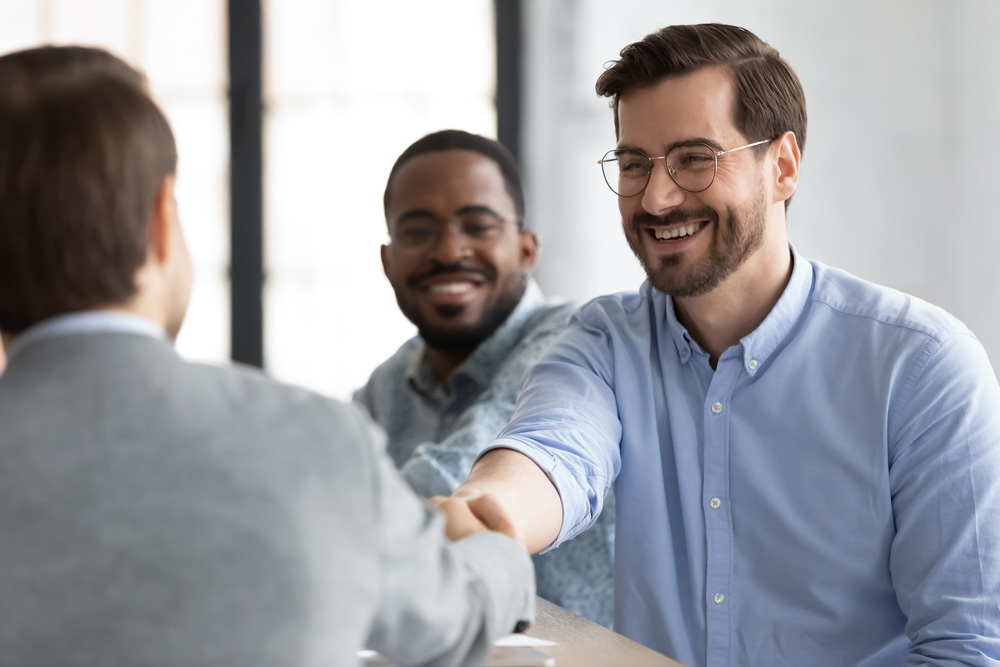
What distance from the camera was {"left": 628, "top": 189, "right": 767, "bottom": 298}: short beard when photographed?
1630mm

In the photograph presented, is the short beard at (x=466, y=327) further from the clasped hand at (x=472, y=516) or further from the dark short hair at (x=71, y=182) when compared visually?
the dark short hair at (x=71, y=182)

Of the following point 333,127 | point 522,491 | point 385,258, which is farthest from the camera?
point 333,127

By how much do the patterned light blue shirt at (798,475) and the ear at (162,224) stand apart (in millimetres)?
757

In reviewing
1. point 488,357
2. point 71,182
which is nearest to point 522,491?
point 71,182

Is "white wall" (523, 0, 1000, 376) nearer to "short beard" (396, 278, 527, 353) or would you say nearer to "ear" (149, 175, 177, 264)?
"short beard" (396, 278, 527, 353)

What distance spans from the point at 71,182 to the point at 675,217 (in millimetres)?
1149

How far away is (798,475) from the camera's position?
1508 mm

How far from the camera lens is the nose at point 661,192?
164 centimetres

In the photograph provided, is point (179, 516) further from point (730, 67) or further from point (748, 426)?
point (730, 67)

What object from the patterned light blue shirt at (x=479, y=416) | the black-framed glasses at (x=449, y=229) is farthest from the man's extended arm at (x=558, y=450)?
the black-framed glasses at (x=449, y=229)

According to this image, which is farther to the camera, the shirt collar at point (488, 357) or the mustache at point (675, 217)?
the shirt collar at point (488, 357)

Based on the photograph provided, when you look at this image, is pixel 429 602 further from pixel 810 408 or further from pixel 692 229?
pixel 692 229

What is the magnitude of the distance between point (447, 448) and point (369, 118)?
2.61 meters

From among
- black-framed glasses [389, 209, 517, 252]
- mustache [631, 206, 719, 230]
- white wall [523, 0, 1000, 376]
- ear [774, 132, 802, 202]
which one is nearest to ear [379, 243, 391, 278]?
black-framed glasses [389, 209, 517, 252]
